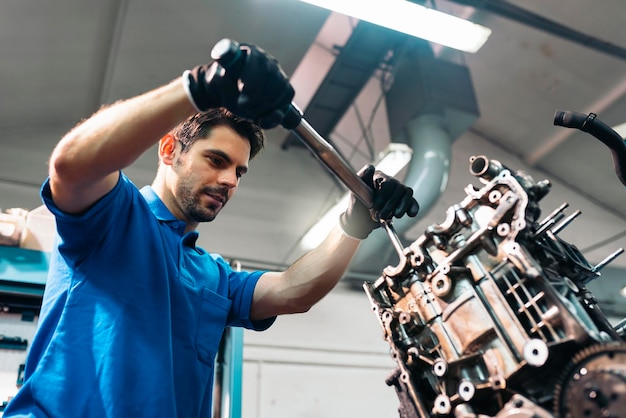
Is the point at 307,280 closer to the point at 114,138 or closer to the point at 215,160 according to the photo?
the point at 215,160

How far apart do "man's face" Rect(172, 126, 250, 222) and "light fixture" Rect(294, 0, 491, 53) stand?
1578 mm

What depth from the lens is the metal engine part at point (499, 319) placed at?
81cm

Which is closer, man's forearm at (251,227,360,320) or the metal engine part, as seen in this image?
the metal engine part

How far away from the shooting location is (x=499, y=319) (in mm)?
955

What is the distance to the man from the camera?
3.54 feet

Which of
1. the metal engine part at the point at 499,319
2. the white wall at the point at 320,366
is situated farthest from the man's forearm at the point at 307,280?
the white wall at the point at 320,366

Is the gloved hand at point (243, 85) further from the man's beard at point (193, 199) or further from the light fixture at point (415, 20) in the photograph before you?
the light fixture at point (415, 20)

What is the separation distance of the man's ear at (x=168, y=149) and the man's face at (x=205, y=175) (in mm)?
44

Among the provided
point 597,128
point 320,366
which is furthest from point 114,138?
point 320,366

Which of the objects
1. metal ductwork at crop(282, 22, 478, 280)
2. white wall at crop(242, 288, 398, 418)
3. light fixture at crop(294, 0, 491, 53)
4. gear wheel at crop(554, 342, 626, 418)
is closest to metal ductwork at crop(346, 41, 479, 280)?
metal ductwork at crop(282, 22, 478, 280)

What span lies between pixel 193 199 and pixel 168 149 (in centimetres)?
23

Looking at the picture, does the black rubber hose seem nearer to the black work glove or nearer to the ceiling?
the black work glove

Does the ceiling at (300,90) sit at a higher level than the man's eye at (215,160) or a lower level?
higher

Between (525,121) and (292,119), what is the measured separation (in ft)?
14.7
